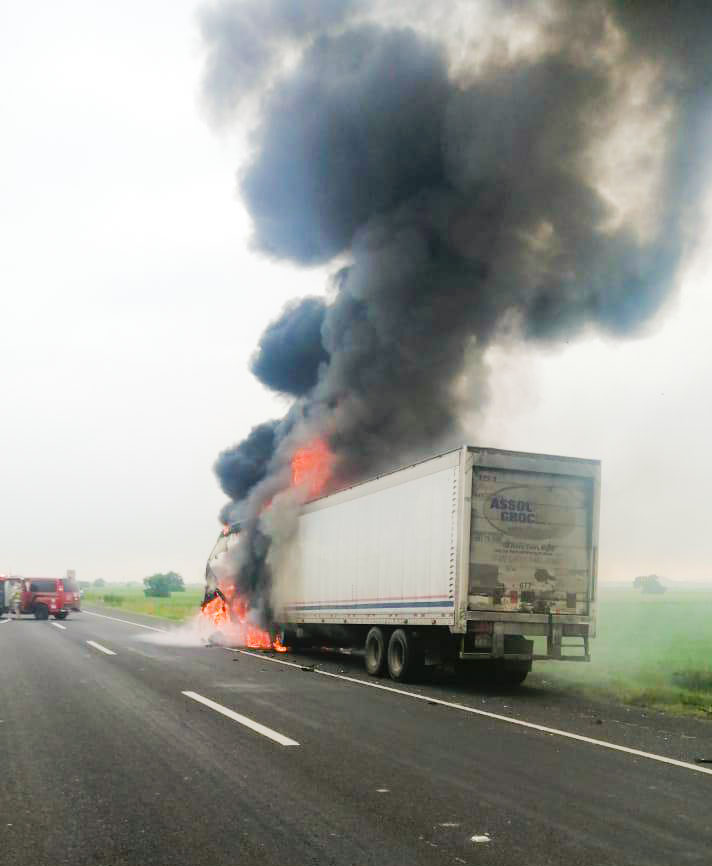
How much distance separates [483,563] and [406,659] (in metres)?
2.27

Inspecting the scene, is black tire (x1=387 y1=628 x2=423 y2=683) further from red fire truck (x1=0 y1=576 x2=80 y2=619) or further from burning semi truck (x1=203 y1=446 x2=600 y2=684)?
red fire truck (x1=0 y1=576 x2=80 y2=619)

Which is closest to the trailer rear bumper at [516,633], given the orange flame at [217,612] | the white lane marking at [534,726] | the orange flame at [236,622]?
the white lane marking at [534,726]

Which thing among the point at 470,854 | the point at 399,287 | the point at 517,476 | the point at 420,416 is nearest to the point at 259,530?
the point at 420,416

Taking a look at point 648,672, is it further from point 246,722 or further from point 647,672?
point 246,722

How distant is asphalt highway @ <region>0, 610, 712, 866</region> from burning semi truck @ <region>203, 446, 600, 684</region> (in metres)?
1.55

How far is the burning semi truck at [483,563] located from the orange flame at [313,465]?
7.72 meters

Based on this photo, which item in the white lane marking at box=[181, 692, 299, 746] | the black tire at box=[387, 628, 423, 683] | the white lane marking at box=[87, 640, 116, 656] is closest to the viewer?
the white lane marking at box=[181, 692, 299, 746]

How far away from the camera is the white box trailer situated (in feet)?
45.1

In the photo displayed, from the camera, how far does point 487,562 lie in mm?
13867

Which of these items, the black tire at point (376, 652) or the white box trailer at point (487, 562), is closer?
the white box trailer at point (487, 562)

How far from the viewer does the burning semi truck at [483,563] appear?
13758mm

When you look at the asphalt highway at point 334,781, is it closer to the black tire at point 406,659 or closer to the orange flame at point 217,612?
the black tire at point 406,659

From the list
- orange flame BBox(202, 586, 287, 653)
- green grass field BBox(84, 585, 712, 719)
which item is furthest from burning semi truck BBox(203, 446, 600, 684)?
orange flame BBox(202, 586, 287, 653)

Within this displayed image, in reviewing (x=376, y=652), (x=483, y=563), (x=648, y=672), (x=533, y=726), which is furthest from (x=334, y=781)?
(x=648, y=672)
